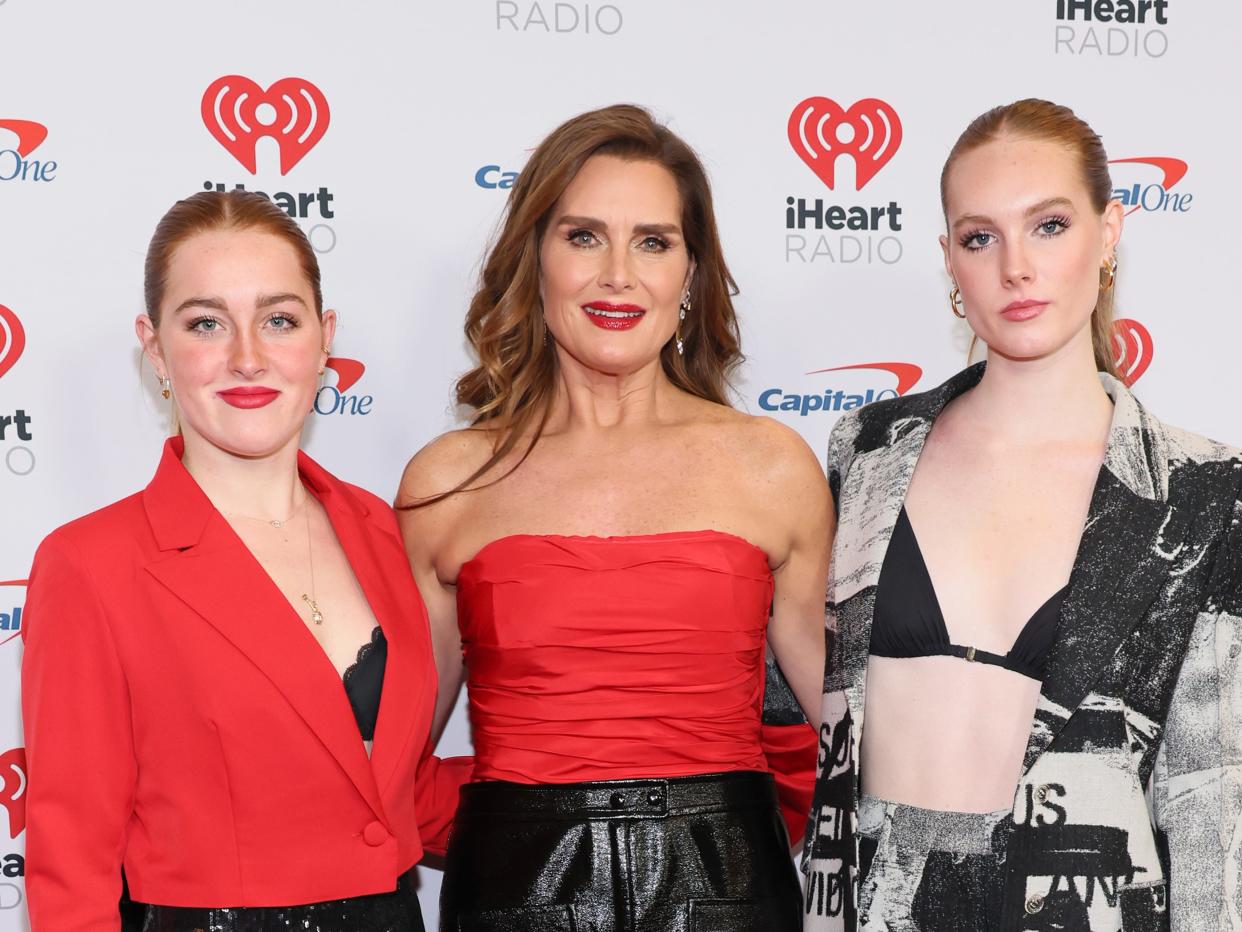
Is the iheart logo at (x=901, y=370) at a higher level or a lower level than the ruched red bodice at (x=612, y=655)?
higher

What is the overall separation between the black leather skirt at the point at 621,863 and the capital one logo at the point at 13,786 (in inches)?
45.0

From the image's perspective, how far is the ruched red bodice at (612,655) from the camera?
2.45m

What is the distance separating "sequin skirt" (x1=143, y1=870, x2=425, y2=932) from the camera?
2.04 m

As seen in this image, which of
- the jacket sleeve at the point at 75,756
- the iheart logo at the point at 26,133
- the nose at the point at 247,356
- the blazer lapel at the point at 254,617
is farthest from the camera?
the iheart logo at the point at 26,133

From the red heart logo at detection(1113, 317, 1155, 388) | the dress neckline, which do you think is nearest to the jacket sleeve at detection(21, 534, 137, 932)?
the dress neckline

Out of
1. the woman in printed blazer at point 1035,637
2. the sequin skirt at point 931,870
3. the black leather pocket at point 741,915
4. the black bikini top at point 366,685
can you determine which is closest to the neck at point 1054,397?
the woman in printed blazer at point 1035,637

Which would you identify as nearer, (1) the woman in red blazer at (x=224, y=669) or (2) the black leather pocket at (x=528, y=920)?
(1) the woman in red blazer at (x=224, y=669)

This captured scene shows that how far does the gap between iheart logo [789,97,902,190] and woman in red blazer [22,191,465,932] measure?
1.40 metres

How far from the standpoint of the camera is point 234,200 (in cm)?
232

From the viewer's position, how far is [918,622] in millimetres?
2299

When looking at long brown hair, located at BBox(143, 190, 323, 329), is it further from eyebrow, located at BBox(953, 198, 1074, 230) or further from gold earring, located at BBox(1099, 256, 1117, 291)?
gold earring, located at BBox(1099, 256, 1117, 291)

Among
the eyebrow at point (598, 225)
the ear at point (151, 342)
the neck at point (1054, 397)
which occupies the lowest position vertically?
the neck at point (1054, 397)

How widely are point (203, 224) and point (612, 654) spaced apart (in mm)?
971

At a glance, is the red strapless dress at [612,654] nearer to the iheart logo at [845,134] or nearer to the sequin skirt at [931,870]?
the sequin skirt at [931,870]
